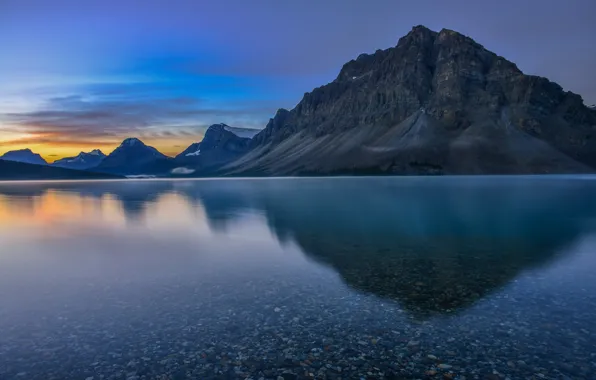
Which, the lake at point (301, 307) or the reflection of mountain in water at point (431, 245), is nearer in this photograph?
the lake at point (301, 307)

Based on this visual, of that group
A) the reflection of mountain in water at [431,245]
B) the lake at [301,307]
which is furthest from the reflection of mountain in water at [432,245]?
the lake at [301,307]

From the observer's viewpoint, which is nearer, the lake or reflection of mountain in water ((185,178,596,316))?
the lake

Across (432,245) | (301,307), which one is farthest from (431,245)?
(301,307)

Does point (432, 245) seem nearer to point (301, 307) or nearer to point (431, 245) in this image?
point (431, 245)

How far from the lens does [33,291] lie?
1970cm

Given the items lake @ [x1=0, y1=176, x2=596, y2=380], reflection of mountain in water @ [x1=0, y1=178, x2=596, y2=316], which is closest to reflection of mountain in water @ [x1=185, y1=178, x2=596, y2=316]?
reflection of mountain in water @ [x1=0, y1=178, x2=596, y2=316]

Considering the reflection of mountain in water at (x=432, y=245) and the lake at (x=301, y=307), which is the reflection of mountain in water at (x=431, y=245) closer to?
A: the reflection of mountain in water at (x=432, y=245)

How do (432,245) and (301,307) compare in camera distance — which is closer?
(301,307)

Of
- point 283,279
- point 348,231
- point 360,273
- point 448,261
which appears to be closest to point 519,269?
point 448,261

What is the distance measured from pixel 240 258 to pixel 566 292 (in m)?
17.2

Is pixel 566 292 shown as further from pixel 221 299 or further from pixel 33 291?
pixel 33 291

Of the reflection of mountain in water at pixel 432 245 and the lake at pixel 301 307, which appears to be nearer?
the lake at pixel 301 307

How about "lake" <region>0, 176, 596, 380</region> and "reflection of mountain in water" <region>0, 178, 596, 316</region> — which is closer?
"lake" <region>0, 176, 596, 380</region>

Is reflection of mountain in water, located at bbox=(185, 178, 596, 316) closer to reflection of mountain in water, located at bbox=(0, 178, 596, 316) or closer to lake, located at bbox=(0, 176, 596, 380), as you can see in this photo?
reflection of mountain in water, located at bbox=(0, 178, 596, 316)
